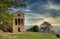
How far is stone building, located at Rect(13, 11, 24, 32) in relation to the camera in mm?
5535

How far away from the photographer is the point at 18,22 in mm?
5598

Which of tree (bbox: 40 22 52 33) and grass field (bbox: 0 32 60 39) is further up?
tree (bbox: 40 22 52 33)

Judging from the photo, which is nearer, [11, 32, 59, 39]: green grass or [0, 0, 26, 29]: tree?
[0, 0, 26, 29]: tree

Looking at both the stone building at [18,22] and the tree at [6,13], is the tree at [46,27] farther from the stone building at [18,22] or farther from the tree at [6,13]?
the tree at [6,13]

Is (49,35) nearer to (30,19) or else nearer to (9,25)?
(30,19)

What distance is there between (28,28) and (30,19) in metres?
0.22

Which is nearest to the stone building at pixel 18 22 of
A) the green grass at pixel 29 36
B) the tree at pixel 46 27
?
the green grass at pixel 29 36

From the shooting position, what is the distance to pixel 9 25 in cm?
544

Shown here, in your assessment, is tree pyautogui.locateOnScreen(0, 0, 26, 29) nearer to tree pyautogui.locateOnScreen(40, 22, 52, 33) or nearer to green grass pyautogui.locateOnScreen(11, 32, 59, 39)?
green grass pyautogui.locateOnScreen(11, 32, 59, 39)

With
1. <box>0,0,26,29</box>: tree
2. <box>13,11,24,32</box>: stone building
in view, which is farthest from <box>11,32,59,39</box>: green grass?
<box>0,0,26,29</box>: tree

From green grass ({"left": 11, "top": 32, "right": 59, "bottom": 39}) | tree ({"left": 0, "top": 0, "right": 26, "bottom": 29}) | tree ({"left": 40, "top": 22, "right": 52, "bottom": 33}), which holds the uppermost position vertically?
tree ({"left": 0, "top": 0, "right": 26, "bottom": 29})

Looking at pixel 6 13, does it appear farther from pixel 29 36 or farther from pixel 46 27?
pixel 46 27

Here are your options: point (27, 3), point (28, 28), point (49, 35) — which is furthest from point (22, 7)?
point (49, 35)

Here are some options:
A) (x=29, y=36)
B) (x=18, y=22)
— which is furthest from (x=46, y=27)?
(x=18, y=22)
